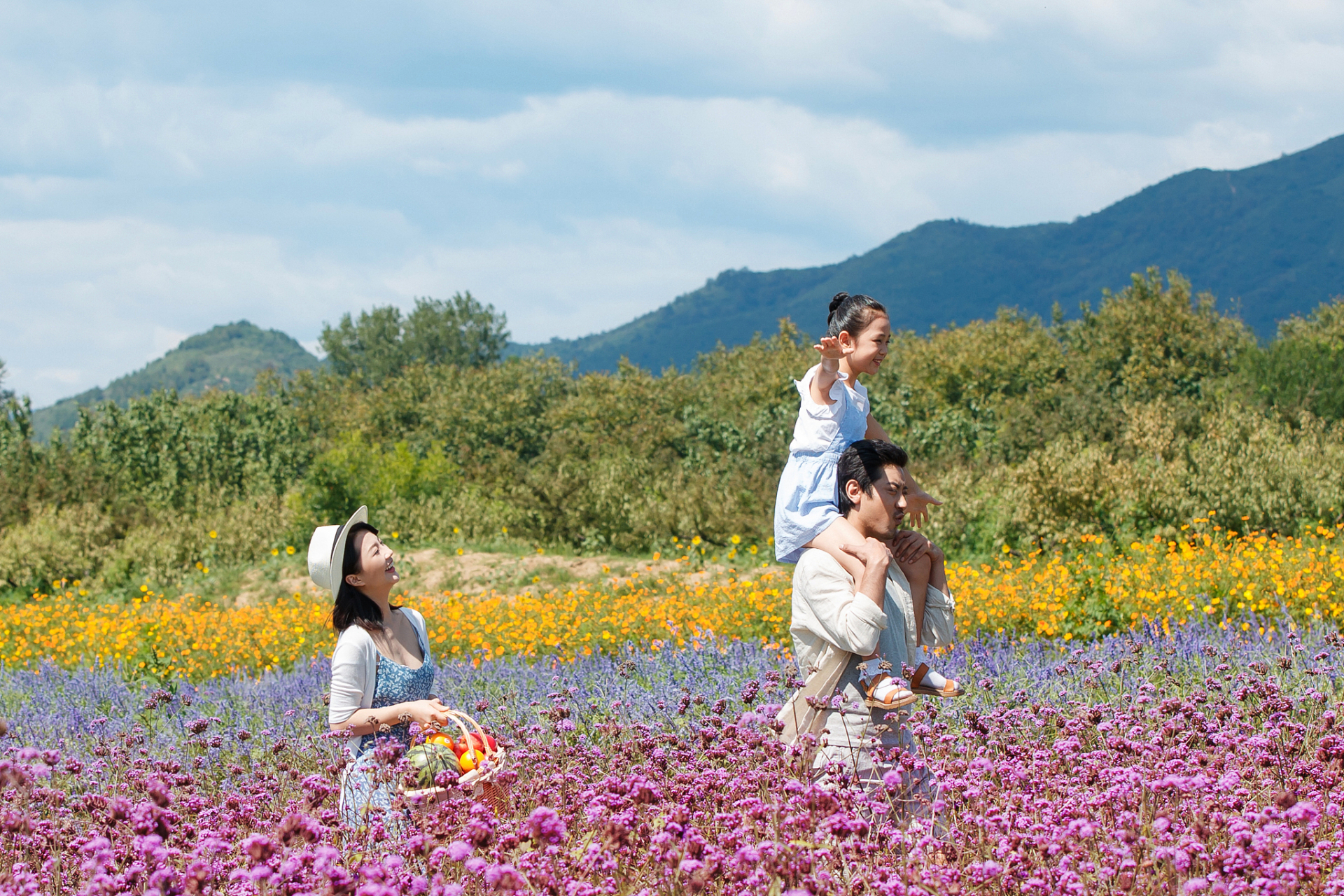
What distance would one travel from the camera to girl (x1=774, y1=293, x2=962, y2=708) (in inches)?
122

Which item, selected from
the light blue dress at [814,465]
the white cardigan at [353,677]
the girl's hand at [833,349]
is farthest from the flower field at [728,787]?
the girl's hand at [833,349]

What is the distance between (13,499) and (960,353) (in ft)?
84.9

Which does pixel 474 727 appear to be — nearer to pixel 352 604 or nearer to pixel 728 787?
pixel 352 604

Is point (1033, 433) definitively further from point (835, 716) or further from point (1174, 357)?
point (835, 716)

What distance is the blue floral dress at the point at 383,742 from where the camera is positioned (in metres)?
2.88

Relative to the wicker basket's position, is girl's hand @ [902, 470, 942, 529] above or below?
above

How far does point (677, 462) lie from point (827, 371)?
16.1m

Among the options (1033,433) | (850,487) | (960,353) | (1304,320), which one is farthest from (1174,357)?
(850,487)

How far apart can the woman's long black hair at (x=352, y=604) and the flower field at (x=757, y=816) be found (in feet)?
1.49

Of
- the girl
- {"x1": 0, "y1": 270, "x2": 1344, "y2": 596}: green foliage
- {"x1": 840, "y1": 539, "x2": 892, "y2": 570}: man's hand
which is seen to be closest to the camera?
{"x1": 840, "y1": 539, "x2": 892, "y2": 570}: man's hand

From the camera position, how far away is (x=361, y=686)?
3.44 meters

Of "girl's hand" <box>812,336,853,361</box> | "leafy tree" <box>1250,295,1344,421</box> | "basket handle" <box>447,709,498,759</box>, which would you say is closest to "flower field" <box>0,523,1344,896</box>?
"basket handle" <box>447,709,498,759</box>

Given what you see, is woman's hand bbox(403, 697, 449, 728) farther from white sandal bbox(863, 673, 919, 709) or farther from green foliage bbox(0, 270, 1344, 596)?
green foliage bbox(0, 270, 1344, 596)

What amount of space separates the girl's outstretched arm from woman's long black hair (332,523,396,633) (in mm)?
1596
